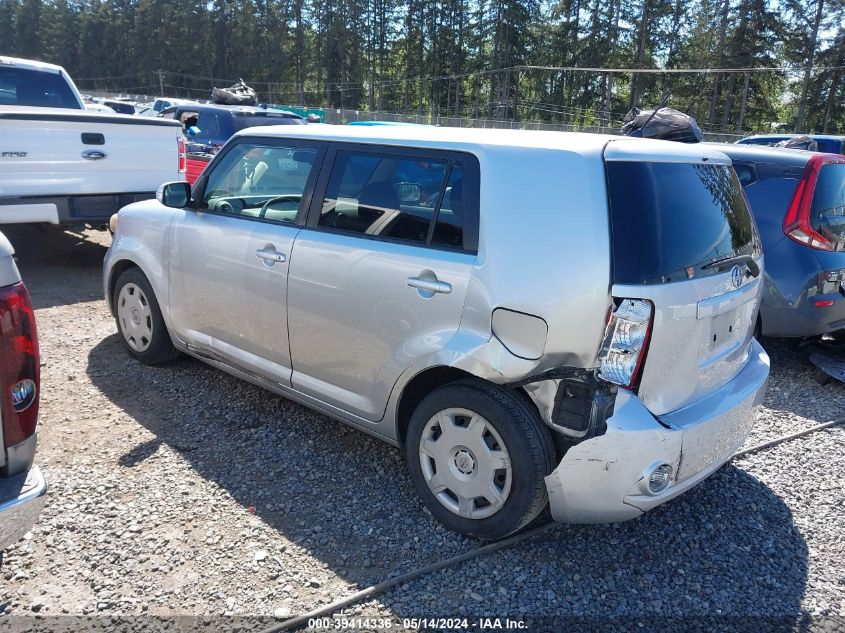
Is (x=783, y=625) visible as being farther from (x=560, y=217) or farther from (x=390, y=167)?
(x=390, y=167)

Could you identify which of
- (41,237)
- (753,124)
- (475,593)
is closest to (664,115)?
(475,593)

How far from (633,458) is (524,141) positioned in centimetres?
138

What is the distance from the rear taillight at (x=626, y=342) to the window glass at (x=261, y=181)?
188 centimetres

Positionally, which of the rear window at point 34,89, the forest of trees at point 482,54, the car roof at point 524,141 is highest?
the forest of trees at point 482,54

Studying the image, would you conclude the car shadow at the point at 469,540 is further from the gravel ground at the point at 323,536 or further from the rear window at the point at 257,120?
the rear window at the point at 257,120

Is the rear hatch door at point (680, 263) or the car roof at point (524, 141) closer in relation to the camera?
the rear hatch door at point (680, 263)

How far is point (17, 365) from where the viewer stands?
2.17 metres

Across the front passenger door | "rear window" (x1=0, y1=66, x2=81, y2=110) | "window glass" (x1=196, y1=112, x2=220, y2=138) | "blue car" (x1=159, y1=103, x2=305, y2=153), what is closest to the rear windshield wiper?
the front passenger door

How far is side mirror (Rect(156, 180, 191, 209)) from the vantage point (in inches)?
159

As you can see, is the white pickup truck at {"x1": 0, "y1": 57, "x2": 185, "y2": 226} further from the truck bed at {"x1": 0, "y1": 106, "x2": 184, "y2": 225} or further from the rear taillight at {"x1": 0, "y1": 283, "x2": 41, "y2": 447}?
the rear taillight at {"x1": 0, "y1": 283, "x2": 41, "y2": 447}

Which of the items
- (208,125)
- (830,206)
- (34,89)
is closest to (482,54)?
(208,125)

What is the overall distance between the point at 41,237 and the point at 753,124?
41.7 m

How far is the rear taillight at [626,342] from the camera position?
2412 millimetres

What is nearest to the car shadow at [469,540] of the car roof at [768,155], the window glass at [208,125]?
the car roof at [768,155]
